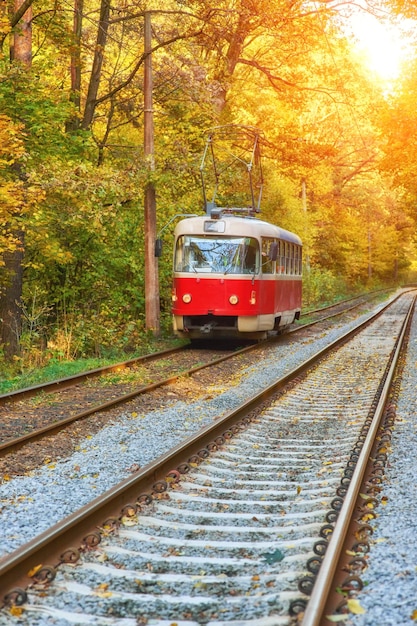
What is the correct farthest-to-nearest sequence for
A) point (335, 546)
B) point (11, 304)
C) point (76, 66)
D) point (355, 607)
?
1. point (76, 66)
2. point (11, 304)
3. point (335, 546)
4. point (355, 607)

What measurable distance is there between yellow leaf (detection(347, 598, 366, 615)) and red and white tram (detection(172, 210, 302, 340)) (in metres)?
13.5

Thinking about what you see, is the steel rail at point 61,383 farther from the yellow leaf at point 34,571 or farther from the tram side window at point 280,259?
the yellow leaf at point 34,571

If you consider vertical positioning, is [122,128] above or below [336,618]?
above

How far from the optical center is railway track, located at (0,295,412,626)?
12.4ft

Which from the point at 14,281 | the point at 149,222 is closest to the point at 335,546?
the point at 14,281

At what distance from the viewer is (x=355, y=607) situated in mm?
3664

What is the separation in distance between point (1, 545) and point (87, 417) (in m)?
4.53

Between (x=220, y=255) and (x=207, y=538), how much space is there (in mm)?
12914

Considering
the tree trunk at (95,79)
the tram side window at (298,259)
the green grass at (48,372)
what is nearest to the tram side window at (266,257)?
the green grass at (48,372)

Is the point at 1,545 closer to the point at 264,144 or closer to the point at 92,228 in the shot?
the point at 92,228

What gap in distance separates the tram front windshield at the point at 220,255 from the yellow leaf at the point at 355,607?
45.3ft

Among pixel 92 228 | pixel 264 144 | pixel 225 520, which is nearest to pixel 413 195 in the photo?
pixel 264 144

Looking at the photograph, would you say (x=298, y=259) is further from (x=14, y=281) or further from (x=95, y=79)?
(x=14, y=281)

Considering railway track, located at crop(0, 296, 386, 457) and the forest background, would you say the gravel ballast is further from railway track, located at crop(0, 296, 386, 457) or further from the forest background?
the forest background
